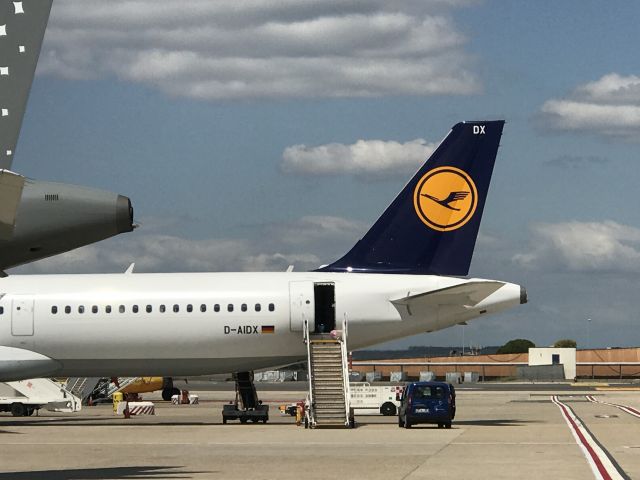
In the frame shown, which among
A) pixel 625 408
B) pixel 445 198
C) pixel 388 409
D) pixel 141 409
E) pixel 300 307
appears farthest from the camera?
pixel 625 408

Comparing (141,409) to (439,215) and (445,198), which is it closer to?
(439,215)

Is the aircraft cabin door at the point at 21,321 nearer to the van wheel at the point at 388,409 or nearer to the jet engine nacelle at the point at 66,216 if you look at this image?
the van wheel at the point at 388,409

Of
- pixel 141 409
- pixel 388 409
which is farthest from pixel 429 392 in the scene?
pixel 141 409

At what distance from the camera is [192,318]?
51.8 m

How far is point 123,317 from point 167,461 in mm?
18761

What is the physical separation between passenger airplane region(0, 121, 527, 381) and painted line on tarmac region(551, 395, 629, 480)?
6.81 meters

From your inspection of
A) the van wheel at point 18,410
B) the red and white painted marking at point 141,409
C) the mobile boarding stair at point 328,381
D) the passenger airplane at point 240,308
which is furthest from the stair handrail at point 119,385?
the mobile boarding stair at point 328,381

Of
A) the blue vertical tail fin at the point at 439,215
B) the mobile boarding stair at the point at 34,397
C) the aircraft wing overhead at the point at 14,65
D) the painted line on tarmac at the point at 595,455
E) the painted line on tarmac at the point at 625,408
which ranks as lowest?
the painted line on tarmac at the point at 595,455

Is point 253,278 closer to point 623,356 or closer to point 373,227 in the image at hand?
point 373,227

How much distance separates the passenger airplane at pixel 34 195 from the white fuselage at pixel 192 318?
99.0 feet

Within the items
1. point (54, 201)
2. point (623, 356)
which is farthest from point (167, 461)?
point (623, 356)

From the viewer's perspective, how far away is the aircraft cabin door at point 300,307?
5147 cm

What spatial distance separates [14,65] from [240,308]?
3099 cm

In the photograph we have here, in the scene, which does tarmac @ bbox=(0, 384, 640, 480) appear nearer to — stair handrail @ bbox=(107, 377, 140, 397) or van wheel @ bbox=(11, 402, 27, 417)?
van wheel @ bbox=(11, 402, 27, 417)
